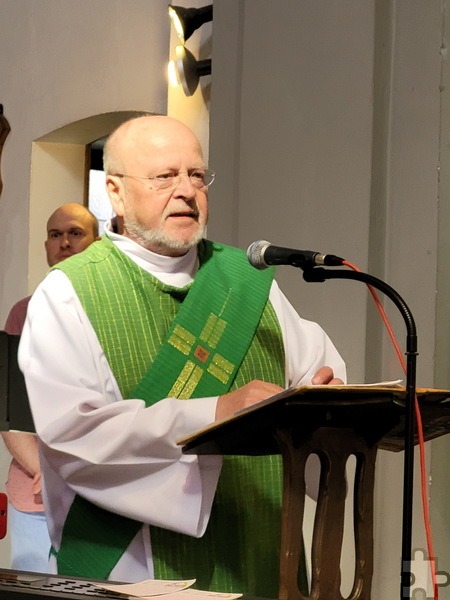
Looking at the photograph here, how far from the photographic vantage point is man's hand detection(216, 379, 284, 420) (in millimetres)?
2807

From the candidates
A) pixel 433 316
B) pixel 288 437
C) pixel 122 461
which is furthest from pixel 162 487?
pixel 433 316

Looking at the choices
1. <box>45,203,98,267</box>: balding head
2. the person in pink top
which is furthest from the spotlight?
the person in pink top

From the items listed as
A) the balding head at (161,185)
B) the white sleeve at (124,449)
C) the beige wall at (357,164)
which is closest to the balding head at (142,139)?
the balding head at (161,185)

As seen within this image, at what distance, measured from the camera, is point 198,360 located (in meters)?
3.27

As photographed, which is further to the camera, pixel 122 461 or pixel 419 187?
pixel 419 187

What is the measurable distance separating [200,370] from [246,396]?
0.45 metres

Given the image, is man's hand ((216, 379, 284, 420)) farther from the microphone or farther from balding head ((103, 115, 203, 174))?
balding head ((103, 115, 203, 174))

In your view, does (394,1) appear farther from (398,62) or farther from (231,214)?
(231,214)

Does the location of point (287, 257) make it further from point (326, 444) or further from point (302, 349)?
point (302, 349)

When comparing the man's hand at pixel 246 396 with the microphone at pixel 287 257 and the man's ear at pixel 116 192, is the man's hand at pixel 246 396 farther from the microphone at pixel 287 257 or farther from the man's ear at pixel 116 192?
the man's ear at pixel 116 192

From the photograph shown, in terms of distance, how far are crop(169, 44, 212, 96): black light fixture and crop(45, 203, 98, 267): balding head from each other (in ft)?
2.80

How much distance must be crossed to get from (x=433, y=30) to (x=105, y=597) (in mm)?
3057

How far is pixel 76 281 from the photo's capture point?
130 inches

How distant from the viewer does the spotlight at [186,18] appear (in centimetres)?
574
